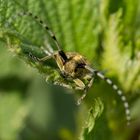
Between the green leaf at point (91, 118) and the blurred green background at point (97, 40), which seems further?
the blurred green background at point (97, 40)

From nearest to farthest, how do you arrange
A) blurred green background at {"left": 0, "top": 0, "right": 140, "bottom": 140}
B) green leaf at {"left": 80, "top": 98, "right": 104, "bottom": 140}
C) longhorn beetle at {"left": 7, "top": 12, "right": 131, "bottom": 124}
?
1. green leaf at {"left": 80, "top": 98, "right": 104, "bottom": 140}
2. blurred green background at {"left": 0, "top": 0, "right": 140, "bottom": 140}
3. longhorn beetle at {"left": 7, "top": 12, "right": 131, "bottom": 124}

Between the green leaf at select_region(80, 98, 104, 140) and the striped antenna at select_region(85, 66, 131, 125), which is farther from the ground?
the green leaf at select_region(80, 98, 104, 140)

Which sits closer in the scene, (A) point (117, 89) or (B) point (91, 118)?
(B) point (91, 118)

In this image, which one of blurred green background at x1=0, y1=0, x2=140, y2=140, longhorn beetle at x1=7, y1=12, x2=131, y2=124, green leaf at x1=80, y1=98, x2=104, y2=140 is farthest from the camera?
longhorn beetle at x1=7, y1=12, x2=131, y2=124

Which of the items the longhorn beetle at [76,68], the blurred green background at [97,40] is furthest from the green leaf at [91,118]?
the longhorn beetle at [76,68]

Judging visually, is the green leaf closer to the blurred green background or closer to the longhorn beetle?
the blurred green background

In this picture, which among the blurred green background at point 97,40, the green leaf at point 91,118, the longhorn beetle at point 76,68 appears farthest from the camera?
the longhorn beetle at point 76,68

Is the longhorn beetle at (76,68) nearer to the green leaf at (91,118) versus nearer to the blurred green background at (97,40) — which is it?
the blurred green background at (97,40)

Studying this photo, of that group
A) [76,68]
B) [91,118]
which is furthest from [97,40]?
[91,118]

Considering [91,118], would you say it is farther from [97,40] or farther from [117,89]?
[97,40]

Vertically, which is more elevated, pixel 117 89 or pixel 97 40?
pixel 97 40

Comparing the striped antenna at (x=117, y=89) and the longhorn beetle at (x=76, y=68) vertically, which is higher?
the longhorn beetle at (x=76, y=68)

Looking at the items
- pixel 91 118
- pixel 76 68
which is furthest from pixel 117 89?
pixel 91 118

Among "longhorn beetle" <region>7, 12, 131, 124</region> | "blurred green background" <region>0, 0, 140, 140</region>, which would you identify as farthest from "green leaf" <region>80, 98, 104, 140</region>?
"longhorn beetle" <region>7, 12, 131, 124</region>
